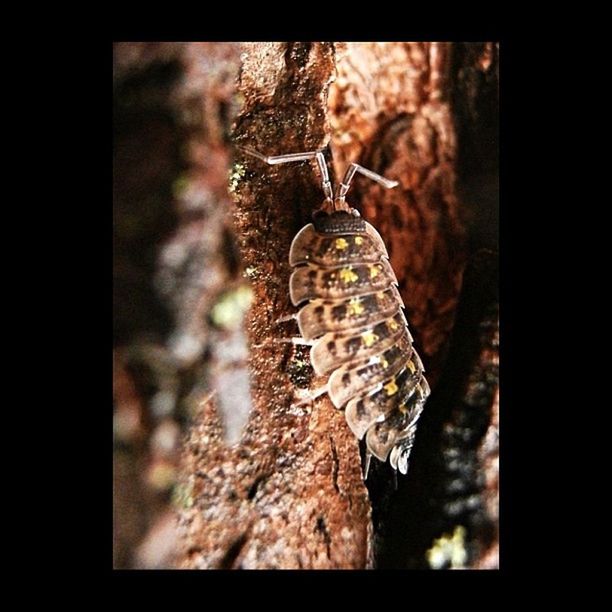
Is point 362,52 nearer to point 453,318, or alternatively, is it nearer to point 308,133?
point 308,133

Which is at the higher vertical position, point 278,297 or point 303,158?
point 303,158

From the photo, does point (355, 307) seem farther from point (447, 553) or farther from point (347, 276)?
point (447, 553)

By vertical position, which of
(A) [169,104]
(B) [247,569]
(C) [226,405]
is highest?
(A) [169,104]

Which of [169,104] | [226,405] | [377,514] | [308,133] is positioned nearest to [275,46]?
[308,133]

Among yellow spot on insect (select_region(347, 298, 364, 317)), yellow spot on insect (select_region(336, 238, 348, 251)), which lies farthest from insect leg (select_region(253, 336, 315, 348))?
yellow spot on insect (select_region(336, 238, 348, 251))

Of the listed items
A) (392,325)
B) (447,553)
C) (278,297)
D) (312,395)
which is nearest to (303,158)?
(278,297)

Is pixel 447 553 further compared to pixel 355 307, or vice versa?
pixel 447 553

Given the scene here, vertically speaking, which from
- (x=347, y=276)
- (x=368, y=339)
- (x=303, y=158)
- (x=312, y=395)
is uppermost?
(x=303, y=158)

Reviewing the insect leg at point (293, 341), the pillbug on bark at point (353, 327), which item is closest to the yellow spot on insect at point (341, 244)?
the pillbug on bark at point (353, 327)
